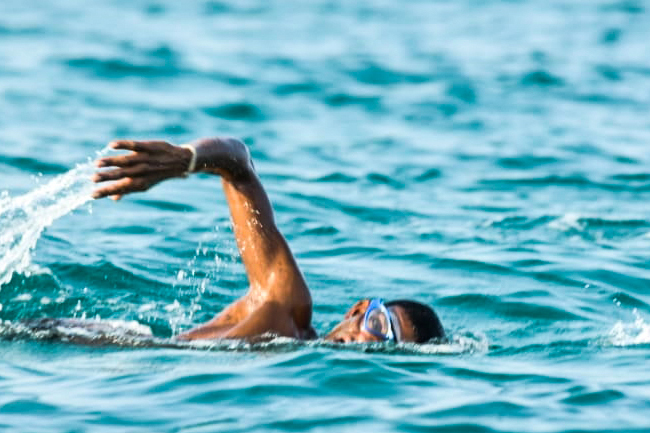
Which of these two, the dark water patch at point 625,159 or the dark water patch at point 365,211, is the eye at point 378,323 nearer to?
the dark water patch at point 365,211

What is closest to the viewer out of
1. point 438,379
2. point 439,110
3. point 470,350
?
point 438,379

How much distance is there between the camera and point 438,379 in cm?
772

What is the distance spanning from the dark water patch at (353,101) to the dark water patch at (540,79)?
296 centimetres

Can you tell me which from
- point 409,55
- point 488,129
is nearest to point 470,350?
point 488,129

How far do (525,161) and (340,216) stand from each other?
3.87 m

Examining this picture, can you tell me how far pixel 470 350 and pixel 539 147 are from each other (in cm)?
907

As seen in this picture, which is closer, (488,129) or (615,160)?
(615,160)

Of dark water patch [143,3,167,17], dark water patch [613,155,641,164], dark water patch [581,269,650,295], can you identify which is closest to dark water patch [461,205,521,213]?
dark water patch [581,269,650,295]

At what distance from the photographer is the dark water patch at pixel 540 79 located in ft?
72.4

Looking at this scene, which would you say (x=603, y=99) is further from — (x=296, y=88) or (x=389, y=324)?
(x=389, y=324)

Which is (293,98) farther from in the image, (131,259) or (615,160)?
(131,259)

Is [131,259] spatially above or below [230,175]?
below

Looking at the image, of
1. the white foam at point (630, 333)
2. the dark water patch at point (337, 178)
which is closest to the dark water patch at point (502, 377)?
the white foam at point (630, 333)

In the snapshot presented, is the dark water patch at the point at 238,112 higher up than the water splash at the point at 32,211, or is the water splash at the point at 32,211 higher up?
the dark water patch at the point at 238,112
